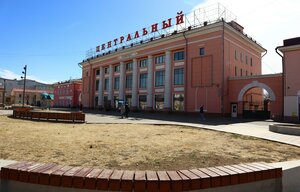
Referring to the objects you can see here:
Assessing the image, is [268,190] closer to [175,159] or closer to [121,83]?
[175,159]

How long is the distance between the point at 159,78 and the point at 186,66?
19.0ft

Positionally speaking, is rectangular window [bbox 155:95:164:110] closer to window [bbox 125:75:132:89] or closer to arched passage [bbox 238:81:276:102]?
window [bbox 125:75:132:89]

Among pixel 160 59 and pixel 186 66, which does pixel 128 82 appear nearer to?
pixel 160 59

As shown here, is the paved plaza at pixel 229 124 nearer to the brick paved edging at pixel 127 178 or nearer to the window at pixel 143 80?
the brick paved edging at pixel 127 178

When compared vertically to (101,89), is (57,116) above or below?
below

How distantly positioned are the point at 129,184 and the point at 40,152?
4.46m

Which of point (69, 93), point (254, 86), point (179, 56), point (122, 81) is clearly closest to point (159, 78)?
point (179, 56)

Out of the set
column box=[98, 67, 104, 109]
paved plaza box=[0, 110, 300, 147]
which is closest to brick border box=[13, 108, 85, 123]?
paved plaza box=[0, 110, 300, 147]

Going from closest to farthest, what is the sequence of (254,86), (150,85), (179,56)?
1. (254,86)
2. (179,56)
3. (150,85)

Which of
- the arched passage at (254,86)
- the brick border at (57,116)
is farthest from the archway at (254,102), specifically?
the brick border at (57,116)

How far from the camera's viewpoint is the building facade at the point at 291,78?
85.6ft

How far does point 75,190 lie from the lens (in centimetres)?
313

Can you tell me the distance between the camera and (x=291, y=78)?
26.7m

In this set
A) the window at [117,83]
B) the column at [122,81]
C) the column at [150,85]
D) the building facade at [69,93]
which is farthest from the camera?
the building facade at [69,93]
